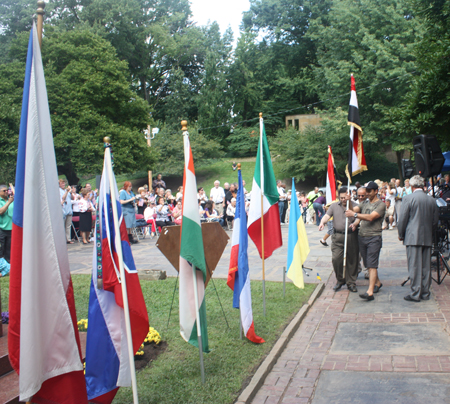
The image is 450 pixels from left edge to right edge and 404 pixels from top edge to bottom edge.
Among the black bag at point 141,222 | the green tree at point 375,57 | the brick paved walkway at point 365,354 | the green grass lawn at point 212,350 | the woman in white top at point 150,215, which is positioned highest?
the green tree at point 375,57

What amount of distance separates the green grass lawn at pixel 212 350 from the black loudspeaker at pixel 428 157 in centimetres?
350

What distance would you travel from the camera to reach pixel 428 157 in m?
9.03

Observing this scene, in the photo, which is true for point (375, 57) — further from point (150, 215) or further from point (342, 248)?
point (342, 248)

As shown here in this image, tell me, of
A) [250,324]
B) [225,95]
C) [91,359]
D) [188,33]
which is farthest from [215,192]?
[188,33]

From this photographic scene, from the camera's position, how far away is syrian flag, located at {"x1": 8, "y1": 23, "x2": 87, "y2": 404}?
2945mm

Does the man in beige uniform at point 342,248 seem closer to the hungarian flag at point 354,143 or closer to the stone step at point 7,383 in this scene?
the hungarian flag at point 354,143

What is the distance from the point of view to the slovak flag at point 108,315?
409 centimetres

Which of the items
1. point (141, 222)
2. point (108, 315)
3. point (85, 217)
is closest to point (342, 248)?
point (108, 315)

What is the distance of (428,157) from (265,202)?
4.07 m

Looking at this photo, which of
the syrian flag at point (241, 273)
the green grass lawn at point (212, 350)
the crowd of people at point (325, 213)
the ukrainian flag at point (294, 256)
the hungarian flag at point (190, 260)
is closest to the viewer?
the green grass lawn at point (212, 350)

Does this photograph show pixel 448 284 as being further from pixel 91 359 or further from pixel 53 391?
pixel 53 391

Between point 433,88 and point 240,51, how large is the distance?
4203 centimetres

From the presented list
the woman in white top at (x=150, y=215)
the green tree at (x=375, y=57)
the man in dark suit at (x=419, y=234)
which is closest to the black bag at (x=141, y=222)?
the woman in white top at (x=150, y=215)

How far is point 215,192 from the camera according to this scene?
19906 mm
